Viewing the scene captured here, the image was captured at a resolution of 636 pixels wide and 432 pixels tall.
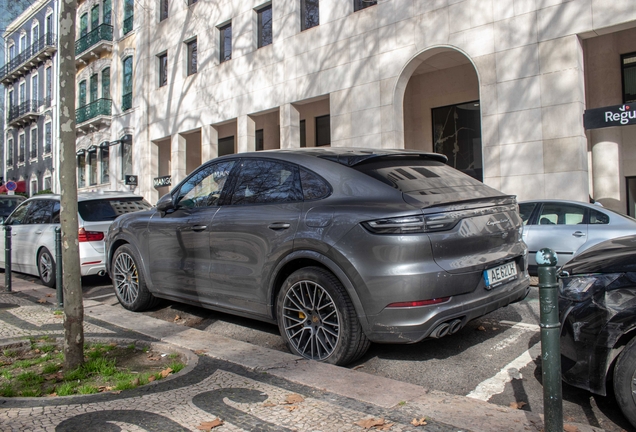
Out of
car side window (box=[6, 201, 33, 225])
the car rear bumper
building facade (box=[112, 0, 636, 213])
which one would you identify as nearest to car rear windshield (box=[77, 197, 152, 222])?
car side window (box=[6, 201, 33, 225])

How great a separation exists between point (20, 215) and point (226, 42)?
44.2 feet

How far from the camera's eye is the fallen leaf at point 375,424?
110 inches

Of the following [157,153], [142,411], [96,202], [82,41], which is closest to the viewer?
[142,411]

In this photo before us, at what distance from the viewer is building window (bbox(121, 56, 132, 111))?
2688cm

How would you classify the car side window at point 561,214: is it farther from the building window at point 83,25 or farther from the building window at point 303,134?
the building window at point 83,25

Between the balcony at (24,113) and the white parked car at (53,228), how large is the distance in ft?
106

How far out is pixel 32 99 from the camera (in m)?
38.4

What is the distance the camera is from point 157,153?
84.3 ft

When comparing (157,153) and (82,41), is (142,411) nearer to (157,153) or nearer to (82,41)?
(157,153)

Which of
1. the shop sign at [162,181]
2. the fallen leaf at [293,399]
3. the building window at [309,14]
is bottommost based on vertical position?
the fallen leaf at [293,399]

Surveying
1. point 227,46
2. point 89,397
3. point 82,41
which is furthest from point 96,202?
point 82,41

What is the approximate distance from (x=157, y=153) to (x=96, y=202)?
57.8ft

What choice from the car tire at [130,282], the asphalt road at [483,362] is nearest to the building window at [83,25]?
the car tire at [130,282]

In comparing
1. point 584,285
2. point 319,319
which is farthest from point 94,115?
point 584,285
